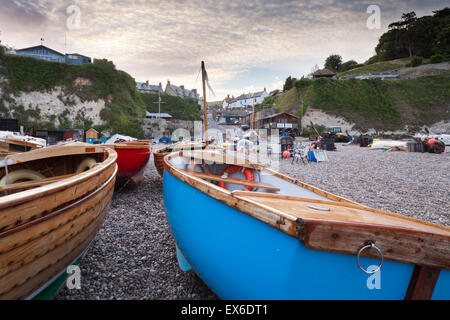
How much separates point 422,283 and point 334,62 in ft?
301

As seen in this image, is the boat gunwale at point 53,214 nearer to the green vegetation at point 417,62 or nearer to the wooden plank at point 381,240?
the wooden plank at point 381,240

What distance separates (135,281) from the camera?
2893 millimetres

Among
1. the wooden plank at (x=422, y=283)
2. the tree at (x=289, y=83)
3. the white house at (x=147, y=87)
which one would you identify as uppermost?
the tree at (x=289, y=83)

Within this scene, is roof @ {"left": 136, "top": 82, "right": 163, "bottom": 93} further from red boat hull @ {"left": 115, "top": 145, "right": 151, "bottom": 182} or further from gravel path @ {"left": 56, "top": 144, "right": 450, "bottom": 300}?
red boat hull @ {"left": 115, "top": 145, "right": 151, "bottom": 182}

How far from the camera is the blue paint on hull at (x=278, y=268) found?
1.44m

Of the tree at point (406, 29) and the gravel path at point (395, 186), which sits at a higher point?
the tree at point (406, 29)

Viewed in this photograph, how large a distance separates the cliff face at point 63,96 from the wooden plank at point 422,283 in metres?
34.4

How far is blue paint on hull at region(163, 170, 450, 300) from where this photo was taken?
1.44 meters

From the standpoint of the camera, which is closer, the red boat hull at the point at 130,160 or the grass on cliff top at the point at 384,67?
the red boat hull at the point at 130,160

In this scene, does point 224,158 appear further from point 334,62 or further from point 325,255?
point 334,62

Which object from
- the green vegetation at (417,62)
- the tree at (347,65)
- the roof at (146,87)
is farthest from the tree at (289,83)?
the roof at (146,87)

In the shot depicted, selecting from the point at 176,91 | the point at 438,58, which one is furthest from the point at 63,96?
the point at 438,58

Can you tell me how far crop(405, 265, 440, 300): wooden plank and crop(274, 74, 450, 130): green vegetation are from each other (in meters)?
48.3
